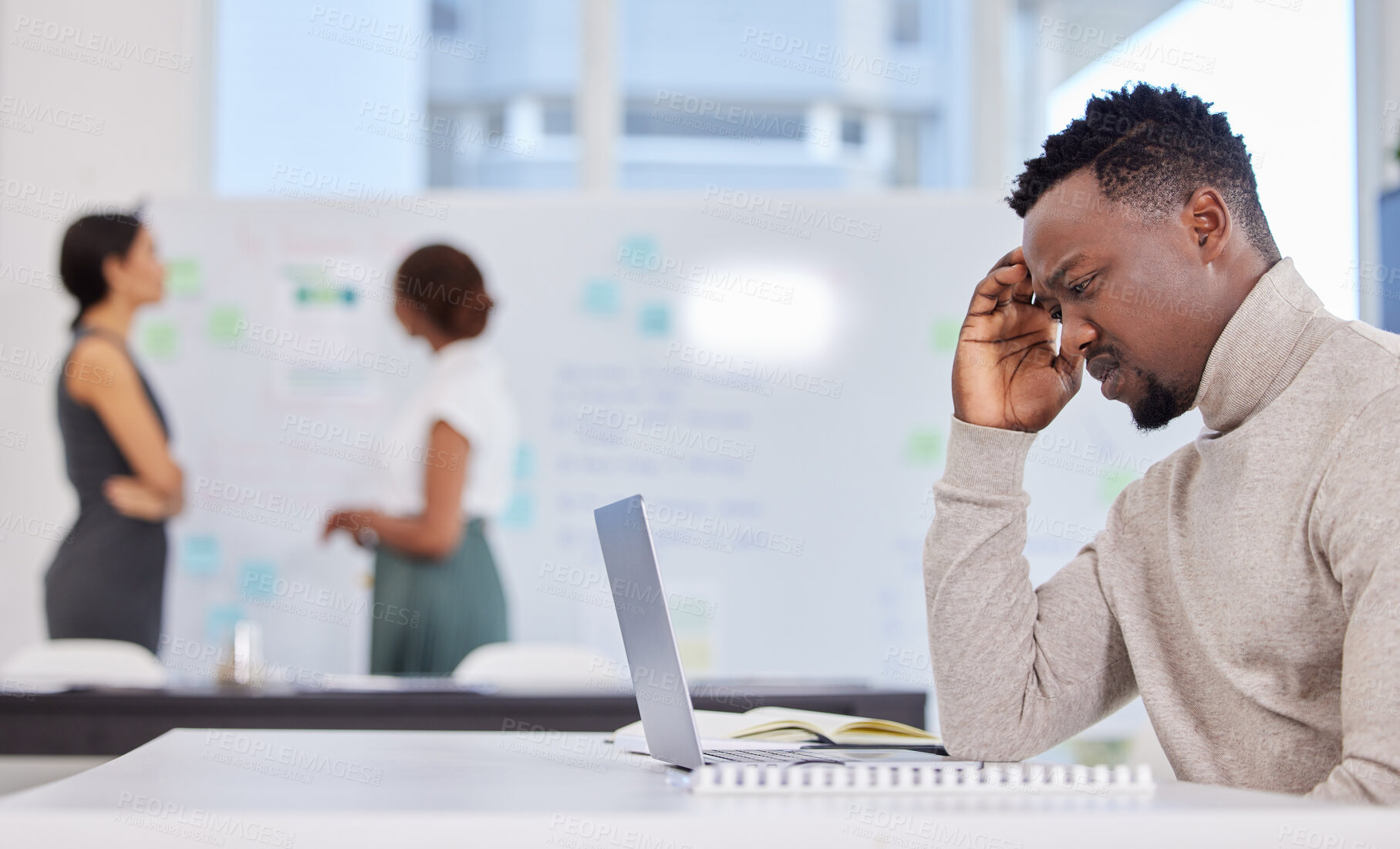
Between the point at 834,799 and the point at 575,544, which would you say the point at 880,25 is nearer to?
the point at 575,544

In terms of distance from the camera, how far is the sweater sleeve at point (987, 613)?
1.24 m

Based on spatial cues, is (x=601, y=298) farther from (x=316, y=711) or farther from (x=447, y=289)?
(x=316, y=711)

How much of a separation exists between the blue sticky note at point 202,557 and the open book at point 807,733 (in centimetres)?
271

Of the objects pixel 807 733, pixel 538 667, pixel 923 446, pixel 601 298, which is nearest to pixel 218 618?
pixel 538 667

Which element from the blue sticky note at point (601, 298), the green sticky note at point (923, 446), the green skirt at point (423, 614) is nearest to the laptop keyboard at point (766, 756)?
the green skirt at point (423, 614)

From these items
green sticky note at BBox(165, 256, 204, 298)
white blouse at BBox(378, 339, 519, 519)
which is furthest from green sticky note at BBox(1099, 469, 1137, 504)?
green sticky note at BBox(165, 256, 204, 298)

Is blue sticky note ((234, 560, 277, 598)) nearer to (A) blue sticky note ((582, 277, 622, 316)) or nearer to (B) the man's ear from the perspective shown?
(A) blue sticky note ((582, 277, 622, 316))

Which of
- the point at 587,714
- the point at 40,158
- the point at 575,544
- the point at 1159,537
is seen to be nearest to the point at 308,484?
the point at 575,544

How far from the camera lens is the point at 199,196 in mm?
3799

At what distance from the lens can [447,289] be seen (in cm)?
346

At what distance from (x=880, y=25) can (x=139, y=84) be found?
8.47ft

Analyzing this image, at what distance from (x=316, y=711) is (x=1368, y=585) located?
5.61ft

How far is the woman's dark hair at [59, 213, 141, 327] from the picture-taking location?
10.7 ft

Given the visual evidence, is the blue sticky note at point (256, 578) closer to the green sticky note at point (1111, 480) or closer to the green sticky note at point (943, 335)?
the green sticky note at point (943, 335)
